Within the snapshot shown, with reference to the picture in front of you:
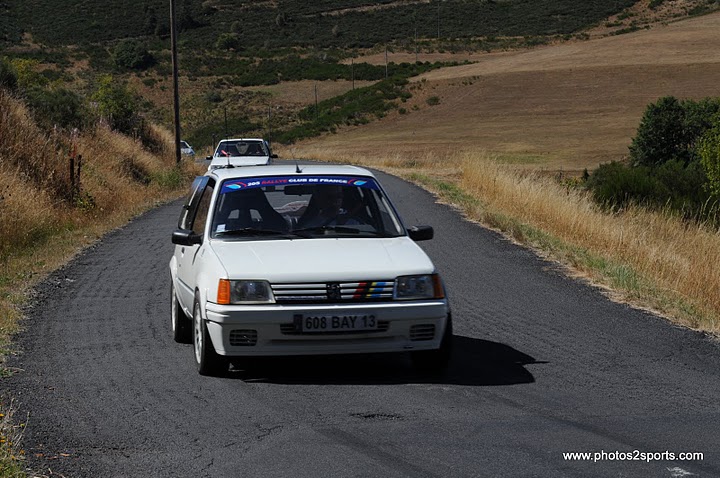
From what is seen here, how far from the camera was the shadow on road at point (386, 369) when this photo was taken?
8.30m

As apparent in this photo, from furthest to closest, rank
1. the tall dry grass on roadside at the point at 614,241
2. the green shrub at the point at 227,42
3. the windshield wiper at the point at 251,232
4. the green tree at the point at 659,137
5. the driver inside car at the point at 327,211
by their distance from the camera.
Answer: the green shrub at the point at 227,42 → the green tree at the point at 659,137 → the tall dry grass on roadside at the point at 614,241 → the driver inside car at the point at 327,211 → the windshield wiper at the point at 251,232

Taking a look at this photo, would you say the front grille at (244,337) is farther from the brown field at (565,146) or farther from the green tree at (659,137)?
the green tree at (659,137)

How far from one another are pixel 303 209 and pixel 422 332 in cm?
180

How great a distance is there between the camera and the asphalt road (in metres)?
6.19

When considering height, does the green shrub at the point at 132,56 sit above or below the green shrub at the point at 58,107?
below

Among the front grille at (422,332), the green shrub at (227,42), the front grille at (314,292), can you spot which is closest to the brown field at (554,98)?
the green shrub at (227,42)

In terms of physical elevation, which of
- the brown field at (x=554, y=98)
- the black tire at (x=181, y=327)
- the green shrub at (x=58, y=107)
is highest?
the black tire at (x=181, y=327)

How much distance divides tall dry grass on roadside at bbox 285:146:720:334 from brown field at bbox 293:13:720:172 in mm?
38439

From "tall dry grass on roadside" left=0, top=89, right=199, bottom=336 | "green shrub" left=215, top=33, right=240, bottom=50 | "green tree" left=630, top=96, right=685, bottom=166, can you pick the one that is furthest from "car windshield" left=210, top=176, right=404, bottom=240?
"green shrub" left=215, top=33, right=240, bottom=50

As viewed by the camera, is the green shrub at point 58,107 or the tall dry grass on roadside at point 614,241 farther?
A: the green shrub at point 58,107

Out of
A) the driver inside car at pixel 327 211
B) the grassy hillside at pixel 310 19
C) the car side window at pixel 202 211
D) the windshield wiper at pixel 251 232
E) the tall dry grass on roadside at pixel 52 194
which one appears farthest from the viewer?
the grassy hillside at pixel 310 19

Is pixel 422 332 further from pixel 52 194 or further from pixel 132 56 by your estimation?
pixel 132 56

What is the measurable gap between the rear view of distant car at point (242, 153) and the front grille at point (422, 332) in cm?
2202

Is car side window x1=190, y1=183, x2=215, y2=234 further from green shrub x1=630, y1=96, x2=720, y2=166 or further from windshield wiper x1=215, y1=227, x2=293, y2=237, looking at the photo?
green shrub x1=630, y1=96, x2=720, y2=166
